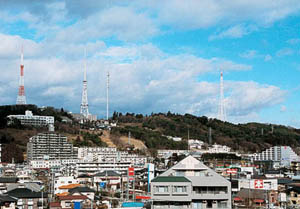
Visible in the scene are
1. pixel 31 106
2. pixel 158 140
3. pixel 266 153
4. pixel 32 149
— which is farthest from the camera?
pixel 31 106

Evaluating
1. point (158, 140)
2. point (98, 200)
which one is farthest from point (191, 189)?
point (158, 140)

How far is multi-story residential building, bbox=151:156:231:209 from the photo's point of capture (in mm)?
16188

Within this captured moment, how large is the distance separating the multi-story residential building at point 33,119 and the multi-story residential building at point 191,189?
180 feet

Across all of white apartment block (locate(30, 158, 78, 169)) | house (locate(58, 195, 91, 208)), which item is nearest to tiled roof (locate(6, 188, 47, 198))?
house (locate(58, 195, 91, 208))

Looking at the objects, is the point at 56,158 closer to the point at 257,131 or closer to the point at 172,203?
the point at 172,203

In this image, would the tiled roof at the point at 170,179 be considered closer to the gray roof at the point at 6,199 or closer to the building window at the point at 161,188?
the building window at the point at 161,188

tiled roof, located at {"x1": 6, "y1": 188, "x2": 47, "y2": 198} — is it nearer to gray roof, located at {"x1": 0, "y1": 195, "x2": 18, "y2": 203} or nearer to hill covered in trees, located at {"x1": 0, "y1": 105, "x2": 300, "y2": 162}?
gray roof, located at {"x1": 0, "y1": 195, "x2": 18, "y2": 203}

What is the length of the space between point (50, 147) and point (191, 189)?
4282 cm

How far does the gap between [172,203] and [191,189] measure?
91 cm

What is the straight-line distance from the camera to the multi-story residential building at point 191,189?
53.1 feet

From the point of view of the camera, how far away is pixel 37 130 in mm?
66125

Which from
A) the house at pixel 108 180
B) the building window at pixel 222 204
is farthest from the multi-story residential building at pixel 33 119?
the building window at pixel 222 204

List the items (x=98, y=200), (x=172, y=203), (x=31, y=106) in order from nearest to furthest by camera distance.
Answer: (x=172, y=203) < (x=98, y=200) < (x=31, y=106)

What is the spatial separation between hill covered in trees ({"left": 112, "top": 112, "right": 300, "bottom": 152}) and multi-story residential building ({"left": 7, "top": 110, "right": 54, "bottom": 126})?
37.8 feet
